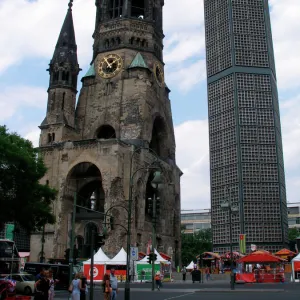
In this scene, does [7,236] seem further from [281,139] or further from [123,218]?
[281,139]

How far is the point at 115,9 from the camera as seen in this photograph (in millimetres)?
68688

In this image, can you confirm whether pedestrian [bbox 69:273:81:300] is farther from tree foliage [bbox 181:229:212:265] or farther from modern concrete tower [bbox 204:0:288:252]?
tree foliage [bbox 181:229:212:265]

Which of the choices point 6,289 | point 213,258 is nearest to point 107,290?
point 6,289

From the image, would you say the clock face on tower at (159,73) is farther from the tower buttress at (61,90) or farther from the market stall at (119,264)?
the market stall at (119,264)

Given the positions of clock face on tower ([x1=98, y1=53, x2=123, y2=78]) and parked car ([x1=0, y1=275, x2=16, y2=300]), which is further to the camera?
clock face on tower ([x1=98, y1=53, x2=123, y2=78])

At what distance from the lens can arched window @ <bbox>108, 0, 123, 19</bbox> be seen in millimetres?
67994

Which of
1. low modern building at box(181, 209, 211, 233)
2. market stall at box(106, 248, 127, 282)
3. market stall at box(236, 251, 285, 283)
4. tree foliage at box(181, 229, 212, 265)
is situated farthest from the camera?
low modern building at box(181, 209, 211, 233)

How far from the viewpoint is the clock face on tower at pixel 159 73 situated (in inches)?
2591

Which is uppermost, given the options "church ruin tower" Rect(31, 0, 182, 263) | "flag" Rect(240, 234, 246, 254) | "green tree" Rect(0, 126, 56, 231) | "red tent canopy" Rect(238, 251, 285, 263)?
"church ruin tower" Rect(31, 0, 182, 263)

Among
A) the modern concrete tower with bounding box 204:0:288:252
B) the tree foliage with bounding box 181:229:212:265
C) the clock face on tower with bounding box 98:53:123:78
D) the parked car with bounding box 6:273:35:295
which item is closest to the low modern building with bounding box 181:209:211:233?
the tree foliage with bounding box 181:229:212:265

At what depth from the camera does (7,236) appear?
47844 millimetres

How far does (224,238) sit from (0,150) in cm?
5408

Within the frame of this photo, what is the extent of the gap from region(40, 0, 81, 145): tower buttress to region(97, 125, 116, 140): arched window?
12.7 feet

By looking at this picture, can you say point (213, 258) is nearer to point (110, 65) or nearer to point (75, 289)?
point (110, 65)
